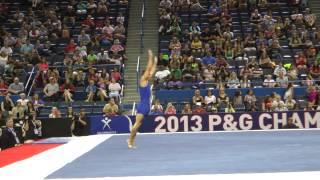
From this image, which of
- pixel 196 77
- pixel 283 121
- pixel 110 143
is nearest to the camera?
pixel 110 143

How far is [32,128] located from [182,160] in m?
9.07

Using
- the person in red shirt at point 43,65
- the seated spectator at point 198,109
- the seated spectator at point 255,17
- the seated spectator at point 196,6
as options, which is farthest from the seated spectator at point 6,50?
the seated spectator at point 255,17

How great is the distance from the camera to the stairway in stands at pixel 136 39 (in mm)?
19375

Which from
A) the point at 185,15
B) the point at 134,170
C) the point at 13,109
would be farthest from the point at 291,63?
the point at 134,170

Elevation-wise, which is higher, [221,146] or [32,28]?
[32,28]

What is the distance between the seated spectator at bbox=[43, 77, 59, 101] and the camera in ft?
60.0

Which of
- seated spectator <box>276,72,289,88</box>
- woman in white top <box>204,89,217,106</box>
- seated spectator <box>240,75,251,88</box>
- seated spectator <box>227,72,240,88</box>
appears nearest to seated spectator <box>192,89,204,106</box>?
woman in white top <box>204,89,217,106</box>

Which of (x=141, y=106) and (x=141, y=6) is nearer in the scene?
(x=141, y=106)

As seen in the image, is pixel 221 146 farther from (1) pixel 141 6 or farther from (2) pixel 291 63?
(1) pixel 141 6

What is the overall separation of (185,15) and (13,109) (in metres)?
8.44


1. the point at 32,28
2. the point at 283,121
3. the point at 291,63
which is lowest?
the point at 283,121

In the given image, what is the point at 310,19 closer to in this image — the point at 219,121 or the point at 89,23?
the point at 219,121

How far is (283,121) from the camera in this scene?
1591 cm

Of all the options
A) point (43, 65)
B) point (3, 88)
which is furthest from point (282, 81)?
point (3, 88)
